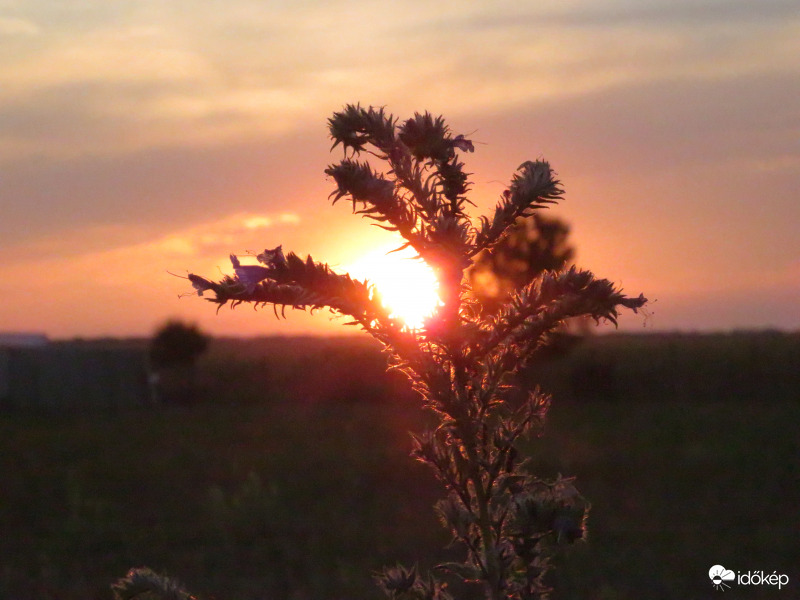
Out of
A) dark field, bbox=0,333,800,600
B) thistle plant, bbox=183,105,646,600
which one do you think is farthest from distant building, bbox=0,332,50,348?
thistle plant, bbox=183,105,646,600

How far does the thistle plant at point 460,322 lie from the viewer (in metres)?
2.14

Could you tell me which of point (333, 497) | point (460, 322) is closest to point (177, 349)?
point (333, 497)

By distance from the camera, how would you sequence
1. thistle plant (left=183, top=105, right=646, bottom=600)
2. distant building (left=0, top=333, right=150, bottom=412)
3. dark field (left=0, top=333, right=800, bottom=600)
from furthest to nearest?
distant building (left=0, top=333, right=150, bottom=412) < dark field (left=0, top=333, right=800, bottom=600) < thistle plant (left=183, top=105, right=646, bottom=600)

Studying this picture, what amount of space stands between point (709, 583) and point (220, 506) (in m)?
12.9

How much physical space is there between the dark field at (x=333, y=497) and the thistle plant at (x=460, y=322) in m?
14.0

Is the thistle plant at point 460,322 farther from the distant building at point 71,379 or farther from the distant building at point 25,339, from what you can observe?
the distant building at point 25,339

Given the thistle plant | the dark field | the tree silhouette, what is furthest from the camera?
the tree silhouette

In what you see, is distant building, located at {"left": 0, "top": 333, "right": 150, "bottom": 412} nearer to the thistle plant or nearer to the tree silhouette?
the tree silhouette

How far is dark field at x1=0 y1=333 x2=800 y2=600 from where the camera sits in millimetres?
17891

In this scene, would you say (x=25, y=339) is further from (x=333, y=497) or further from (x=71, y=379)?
(x=333, y=497)

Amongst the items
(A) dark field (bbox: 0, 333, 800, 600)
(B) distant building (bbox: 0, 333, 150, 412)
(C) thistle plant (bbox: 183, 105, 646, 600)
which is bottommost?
(A) dark field (bbox: 0, 333, 800, 600)

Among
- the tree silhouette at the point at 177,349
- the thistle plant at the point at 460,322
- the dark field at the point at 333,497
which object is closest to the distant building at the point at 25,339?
the tree silhouette at the point at 177,349

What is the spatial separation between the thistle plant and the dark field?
552 inches

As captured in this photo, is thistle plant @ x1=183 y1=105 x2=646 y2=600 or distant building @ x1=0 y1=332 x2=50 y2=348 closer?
thistle plant @ x1=183 y1=105 x2=646 y2=600
